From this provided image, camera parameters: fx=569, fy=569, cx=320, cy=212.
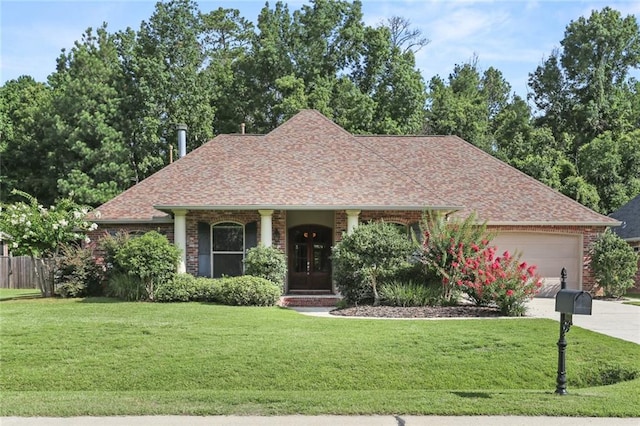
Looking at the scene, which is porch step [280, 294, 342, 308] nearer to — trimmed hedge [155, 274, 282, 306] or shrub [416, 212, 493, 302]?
trimmed hedge [155, 274, 282, 306]

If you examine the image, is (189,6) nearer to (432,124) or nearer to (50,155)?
(50,155)

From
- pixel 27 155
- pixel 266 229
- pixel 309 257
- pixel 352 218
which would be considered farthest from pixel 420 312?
pixel 27 155

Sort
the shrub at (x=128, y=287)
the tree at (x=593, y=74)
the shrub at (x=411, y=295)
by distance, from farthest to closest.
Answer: the tree at (x=593, y=74), the shrub at (x=128, y=287), the shrub at (x=411, y=295)

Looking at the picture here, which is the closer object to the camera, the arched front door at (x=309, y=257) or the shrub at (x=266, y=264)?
the shrub at (x=266, y=264)

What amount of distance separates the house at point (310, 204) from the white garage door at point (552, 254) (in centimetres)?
4

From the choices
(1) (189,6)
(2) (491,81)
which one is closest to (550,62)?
(2) (491,81)

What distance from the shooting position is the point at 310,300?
57.5 ft

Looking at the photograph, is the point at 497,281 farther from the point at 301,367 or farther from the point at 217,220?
the point at 217,220

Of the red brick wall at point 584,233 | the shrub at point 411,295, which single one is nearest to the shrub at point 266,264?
the shrub at point 411,295

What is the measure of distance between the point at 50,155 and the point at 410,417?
107 ft

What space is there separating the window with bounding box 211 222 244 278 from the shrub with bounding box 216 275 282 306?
2.67 meters

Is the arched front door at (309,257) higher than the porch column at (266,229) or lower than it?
lower

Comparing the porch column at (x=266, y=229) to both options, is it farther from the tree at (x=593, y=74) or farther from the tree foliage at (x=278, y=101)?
the tree at (x=593, y=74)

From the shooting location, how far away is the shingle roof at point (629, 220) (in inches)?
982
